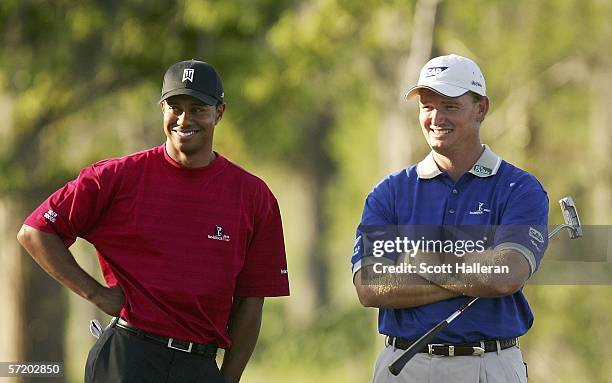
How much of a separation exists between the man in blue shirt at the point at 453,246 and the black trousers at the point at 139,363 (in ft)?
2.68

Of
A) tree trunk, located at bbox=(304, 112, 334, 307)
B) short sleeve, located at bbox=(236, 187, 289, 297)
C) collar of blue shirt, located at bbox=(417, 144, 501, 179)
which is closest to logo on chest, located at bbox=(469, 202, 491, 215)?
collar of blue shirt, located at bbox=(417, 144, 501, 179)

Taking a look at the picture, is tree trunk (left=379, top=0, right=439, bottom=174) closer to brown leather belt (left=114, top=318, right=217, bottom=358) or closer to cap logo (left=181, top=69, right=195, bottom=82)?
cap logo (left=181, top=69, right=195, bottom=82)

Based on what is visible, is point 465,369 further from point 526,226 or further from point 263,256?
point 263,256

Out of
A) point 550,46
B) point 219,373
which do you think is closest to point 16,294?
point 550,46

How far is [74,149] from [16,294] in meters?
3.70

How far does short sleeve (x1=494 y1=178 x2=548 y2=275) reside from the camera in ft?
18.9

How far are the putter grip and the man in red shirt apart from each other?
2.62 feet

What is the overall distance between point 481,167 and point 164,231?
4.66 ft

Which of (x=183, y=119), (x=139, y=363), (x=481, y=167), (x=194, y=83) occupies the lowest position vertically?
(x=139, y=363)

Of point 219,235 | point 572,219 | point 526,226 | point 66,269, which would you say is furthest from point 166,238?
point 572,219

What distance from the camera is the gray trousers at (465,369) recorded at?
5.71 metres

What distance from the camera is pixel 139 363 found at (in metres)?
5.78

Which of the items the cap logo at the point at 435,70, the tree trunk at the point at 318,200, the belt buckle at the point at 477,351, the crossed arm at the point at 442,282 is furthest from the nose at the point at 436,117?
the tree trunk at the point at 318,200

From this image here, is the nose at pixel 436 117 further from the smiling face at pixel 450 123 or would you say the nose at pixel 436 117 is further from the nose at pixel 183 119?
the nose at pixel 183 119
